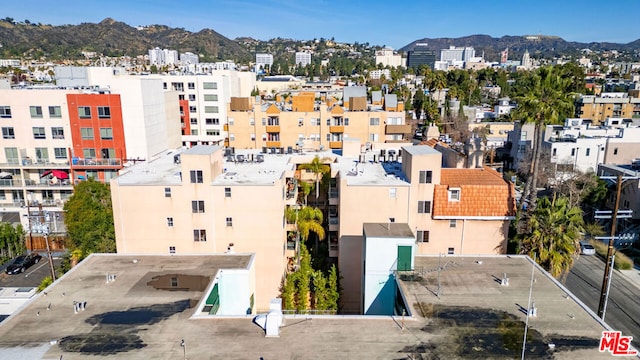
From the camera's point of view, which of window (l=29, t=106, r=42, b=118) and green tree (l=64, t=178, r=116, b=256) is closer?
green tree (l=64, t=178, r=116, b=256)

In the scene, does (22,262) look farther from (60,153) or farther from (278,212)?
(278,212)

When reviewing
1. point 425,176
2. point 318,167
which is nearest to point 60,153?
point 318,167

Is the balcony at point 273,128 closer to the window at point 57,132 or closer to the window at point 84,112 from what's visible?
the window at point 84,112

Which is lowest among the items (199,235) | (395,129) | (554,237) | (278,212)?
(199,235)

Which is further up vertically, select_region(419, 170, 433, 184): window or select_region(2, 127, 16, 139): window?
select_region(2, 127, 16, 139): window

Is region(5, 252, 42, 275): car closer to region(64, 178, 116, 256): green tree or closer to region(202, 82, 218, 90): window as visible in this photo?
region(64, 178, 116, 256): green tree

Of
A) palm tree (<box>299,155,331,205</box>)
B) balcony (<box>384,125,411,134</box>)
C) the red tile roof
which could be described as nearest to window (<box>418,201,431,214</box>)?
the red tile roof

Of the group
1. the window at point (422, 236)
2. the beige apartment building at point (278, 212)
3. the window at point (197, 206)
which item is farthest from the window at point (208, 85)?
the window at point (422, 236)

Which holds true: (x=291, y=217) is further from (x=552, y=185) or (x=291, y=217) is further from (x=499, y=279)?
(x=552, y=185)
